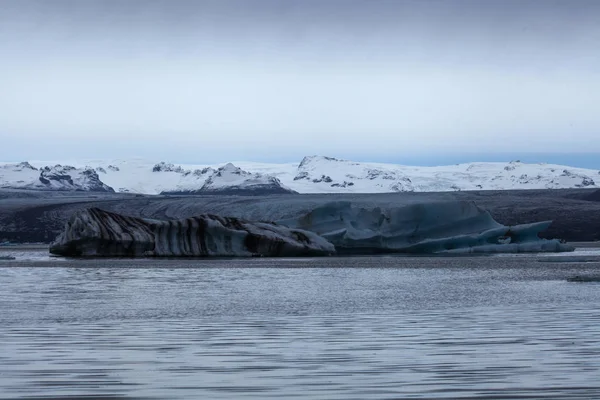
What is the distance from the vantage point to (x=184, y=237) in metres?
26.4

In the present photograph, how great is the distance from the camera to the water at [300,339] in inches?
237

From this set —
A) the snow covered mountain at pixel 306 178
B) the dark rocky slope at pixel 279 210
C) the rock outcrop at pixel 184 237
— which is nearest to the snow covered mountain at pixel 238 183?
the snow covered mountain at pixel 306 178

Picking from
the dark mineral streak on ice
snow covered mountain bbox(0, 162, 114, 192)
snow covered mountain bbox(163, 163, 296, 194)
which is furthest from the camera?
snow covered mountain bbox(163, 163, 296, 194)

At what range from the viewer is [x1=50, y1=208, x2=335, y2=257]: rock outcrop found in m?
26.2

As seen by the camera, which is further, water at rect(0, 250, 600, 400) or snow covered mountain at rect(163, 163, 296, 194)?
snow covered mountain at rect(163, 163, 296, 194)

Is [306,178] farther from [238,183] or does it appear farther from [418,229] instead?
[418,229]

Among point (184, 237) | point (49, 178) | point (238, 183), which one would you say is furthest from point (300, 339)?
point (238, 183)

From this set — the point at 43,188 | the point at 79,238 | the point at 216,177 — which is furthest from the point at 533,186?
the point at 79,238

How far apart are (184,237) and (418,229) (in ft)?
21.2

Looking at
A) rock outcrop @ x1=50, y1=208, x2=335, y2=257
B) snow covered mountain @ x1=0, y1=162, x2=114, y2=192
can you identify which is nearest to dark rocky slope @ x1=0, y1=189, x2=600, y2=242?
rock outcrop @ x1=50, y1=208, x2=335, y2=257

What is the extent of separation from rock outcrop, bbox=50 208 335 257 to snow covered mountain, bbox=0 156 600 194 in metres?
84.3

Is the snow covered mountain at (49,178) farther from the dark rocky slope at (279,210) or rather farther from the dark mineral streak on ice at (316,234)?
the dark mineral streak on ice at (316,234)

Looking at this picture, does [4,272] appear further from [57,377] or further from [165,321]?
[57,377]

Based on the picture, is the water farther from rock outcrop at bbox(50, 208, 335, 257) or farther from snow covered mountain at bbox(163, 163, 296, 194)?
snow covered mountain at bbox(163, 163, 296, 194)
